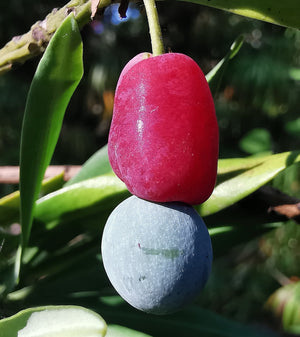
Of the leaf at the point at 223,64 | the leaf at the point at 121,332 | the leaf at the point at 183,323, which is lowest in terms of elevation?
the leaf at the point at 183,323

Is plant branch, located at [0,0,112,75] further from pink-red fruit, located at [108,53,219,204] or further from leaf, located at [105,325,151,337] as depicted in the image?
leaf, located at [105,325,151,337]

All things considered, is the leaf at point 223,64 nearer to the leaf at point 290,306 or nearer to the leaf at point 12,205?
the leaf at point 12,205

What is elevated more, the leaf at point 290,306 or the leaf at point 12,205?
the leaf at point 12,205

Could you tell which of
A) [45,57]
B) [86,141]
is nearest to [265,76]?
[86,141]

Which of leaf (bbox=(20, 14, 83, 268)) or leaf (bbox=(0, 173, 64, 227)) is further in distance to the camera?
leaf (bbox=(0, 173, 64, 227))

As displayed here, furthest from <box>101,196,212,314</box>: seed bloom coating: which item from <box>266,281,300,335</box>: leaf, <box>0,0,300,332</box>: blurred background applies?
<box>0,0,300,332</box>: blurred background

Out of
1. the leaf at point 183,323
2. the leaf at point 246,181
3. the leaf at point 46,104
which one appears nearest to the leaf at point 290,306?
the leaf at point 183,323
